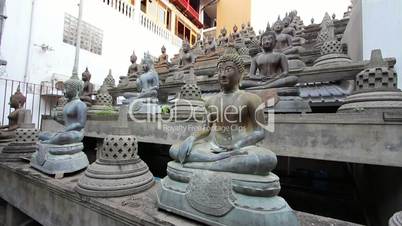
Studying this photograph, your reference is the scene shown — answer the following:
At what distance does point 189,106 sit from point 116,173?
7.19 ft

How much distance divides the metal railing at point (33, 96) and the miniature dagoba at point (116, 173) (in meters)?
7.91

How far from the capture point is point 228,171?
188 centimetres

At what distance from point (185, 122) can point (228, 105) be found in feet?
6.77

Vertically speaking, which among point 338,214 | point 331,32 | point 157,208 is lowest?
point 338,214

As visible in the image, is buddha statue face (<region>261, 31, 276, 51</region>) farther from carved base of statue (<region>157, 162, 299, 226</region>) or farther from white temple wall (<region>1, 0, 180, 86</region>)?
white temple wall (<region>1, 0, 180, 86</region>)

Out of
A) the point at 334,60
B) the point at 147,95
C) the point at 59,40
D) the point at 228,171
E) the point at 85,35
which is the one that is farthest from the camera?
the point at 85,35

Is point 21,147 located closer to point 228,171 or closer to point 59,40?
point 228,171

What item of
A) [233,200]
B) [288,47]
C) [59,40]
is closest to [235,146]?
[233,200]

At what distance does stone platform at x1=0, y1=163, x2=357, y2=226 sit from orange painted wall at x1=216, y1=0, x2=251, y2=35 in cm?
1715

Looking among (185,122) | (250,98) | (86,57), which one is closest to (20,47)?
(86,57)

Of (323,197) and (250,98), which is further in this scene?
(323,197)

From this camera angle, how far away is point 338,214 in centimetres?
384

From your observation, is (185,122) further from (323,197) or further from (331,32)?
(331,32)

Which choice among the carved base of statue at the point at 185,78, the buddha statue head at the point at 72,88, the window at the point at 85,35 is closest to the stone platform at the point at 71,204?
the buddha statue head at the point at 72,88
